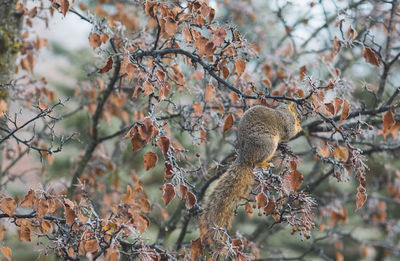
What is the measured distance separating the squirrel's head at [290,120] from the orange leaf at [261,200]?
2.04ft

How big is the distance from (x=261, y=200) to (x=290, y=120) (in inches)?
27.7

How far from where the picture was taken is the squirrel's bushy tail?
198 cm

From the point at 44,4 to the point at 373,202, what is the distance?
11.7ft

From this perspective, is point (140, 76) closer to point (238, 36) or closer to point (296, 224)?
point (238, 36)

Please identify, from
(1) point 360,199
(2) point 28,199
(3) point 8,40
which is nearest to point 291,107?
(1) point 360,199

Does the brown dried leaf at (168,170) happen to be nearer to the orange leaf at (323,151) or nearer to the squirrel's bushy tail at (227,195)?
the squirrel's bushy tail at (227,195)

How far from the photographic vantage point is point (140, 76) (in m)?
1.75

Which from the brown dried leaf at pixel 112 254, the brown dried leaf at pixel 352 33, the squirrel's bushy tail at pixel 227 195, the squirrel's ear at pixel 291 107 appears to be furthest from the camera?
the squirrel's ear at pixel 291 107

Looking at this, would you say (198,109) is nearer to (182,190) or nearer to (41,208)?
(182,190)

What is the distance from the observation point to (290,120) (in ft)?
7.48

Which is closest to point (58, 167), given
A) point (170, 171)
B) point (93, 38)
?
point (93, 38)

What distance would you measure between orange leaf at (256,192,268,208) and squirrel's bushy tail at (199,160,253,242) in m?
0.30

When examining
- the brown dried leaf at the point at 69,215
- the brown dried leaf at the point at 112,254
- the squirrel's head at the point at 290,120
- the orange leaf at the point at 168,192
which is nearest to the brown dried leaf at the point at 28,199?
the brown dried leaf at the point at 69,215

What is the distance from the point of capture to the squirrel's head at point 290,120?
226cm
